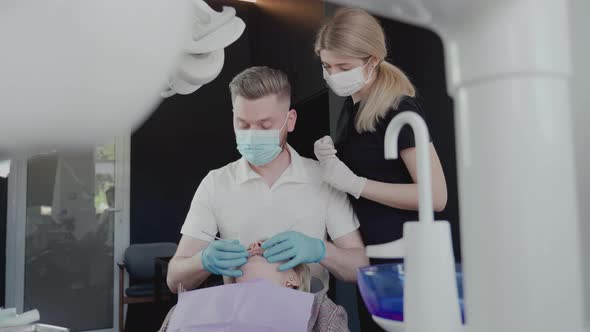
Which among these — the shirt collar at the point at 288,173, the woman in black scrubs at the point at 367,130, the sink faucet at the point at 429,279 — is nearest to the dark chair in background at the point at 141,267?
the shirt collar at the point at 288,173

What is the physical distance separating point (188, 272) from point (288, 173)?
0.44 metres

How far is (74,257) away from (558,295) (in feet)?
15.6

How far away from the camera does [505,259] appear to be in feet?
1.02

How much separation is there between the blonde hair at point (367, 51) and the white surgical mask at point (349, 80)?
0.04 meters

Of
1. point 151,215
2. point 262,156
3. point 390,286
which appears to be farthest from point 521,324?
point 151,215

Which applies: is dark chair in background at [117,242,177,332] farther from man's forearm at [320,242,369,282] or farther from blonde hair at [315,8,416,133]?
blonde hair at [315,8,416,133]

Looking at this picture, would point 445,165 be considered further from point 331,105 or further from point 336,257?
point 331,105

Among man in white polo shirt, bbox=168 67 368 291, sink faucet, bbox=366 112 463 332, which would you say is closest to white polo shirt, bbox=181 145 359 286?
man in white polo shirt, bbox=168 67 368 291

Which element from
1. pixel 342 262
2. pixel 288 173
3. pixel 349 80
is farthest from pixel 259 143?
pixel 342 262

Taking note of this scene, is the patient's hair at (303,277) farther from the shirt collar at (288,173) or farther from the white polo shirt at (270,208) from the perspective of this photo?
the shirt collar at (288,173)

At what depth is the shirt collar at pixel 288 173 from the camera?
5.72ft

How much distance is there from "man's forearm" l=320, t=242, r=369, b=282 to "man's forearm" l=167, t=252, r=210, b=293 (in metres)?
0.38

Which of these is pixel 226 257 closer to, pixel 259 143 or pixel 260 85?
pixel 259 143

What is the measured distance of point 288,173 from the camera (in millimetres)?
1754
